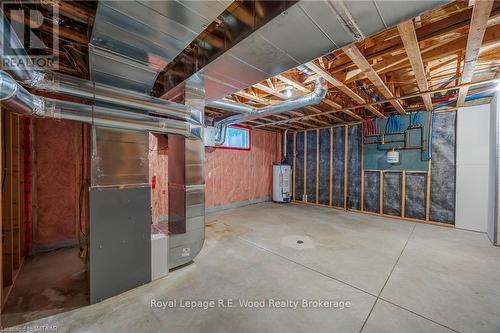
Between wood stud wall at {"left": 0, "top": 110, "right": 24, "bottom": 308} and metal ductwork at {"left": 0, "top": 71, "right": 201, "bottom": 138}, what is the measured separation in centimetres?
91

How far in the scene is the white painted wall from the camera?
3.62 m

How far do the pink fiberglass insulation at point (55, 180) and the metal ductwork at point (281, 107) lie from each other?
2461 mm

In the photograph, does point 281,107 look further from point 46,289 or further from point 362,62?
point 46,289

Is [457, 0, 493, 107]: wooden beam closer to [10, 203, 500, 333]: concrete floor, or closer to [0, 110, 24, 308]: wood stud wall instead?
[10, 203, 500, 333]: concrete floor

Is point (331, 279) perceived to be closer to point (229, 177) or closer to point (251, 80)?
point (251, 80)

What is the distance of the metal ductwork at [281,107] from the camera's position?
2.78 m

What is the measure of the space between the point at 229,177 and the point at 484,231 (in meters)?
5.05

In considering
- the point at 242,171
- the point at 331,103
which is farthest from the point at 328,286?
the point at 242,171

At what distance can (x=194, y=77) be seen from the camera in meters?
1.99

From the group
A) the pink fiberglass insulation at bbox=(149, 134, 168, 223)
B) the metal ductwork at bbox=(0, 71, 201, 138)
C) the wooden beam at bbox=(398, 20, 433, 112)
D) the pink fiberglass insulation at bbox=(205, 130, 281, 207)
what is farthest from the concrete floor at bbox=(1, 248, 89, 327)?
the wooden beam at bbox=(398, 20, 433, 112)

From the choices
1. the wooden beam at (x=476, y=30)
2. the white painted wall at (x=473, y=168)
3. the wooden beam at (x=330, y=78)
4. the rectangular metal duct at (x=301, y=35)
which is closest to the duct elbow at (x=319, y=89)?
the wooden beam at (x=330, y=78)

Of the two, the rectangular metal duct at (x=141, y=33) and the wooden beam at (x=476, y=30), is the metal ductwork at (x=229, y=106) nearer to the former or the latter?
the rectangular metal duct at (x=141, y=33)

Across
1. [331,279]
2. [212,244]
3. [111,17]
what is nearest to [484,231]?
[331,279]

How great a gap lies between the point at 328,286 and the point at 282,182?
4.09m
